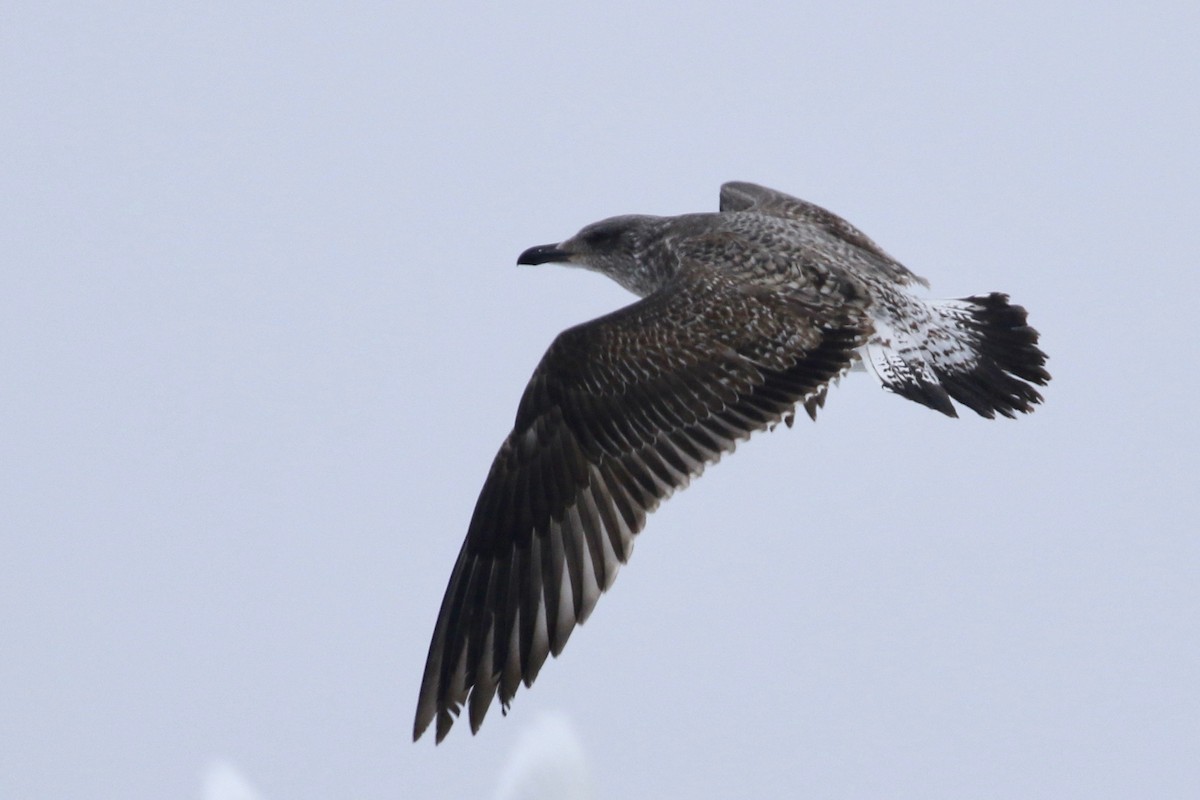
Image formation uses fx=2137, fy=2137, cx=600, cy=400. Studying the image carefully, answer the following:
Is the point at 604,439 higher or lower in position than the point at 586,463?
higher

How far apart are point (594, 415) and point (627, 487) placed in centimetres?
43

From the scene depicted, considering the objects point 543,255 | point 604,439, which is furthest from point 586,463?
point 543,255

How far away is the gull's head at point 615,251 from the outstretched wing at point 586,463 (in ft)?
6.72

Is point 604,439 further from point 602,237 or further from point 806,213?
point 806,213

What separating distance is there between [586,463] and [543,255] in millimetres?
3324

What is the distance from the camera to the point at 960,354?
13008mm

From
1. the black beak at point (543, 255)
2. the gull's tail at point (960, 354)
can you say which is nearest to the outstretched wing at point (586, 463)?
the gull's tail at point (960, 354)

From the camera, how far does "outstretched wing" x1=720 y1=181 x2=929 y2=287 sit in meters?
13.7

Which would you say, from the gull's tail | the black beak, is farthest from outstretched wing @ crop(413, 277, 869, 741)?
the black beak

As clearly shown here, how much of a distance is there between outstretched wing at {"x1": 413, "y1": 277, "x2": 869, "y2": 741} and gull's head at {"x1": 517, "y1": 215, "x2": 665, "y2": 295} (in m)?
2.05

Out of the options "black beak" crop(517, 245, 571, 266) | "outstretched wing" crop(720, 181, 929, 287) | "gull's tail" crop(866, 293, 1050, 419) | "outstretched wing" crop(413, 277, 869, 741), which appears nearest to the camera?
"outstretched wing" crop(413, 277, 869, 741)

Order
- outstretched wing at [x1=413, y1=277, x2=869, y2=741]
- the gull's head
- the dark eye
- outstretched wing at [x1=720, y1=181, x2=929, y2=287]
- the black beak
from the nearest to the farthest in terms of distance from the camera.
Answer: outstretched wing at [x1=413, y1=277, x2=869, y2=741] → outstretched wing at [x1=720, y1=181, x2=929, y2=287] → the gull's head → the dark eye → the black beak

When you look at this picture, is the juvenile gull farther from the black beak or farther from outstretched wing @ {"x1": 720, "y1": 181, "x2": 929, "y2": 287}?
the black beak

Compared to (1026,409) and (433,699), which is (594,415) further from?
(1026,409)
